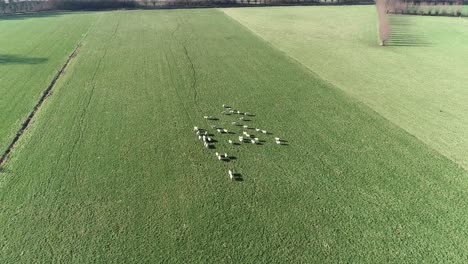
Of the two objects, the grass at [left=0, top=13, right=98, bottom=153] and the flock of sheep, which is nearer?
the flock of sheep

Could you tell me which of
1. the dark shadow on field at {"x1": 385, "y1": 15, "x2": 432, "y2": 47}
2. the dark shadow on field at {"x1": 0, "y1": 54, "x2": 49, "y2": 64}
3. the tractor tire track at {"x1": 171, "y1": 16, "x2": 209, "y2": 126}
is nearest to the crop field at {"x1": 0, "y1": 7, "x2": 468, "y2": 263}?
the tractor tire track at {"x1": 171, "y1": 16, "x2": 209, "y2": 126}

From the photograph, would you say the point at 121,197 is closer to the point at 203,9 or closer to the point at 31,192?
the point at 31,192

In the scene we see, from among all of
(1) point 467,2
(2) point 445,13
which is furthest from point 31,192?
(1) point 467,2

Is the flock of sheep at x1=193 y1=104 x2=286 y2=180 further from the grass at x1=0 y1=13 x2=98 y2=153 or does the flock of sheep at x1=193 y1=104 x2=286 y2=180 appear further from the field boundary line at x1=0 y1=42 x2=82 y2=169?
the grass at x1=0 y1=13 x2=98 y2=153

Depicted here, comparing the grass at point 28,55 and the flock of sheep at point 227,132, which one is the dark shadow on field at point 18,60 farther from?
the flock of sheep at point 227,132

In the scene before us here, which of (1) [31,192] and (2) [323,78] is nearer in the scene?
(1) [31,192]

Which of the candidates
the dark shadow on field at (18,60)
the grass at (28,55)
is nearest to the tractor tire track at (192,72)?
the grass at (28,55)
